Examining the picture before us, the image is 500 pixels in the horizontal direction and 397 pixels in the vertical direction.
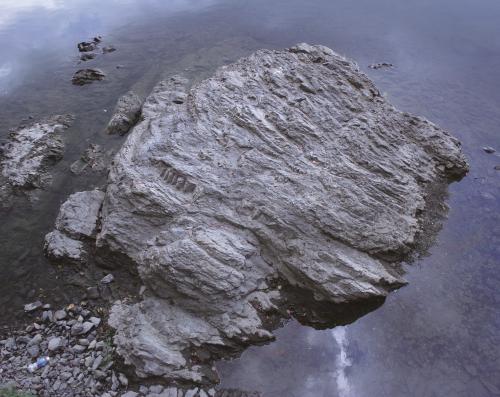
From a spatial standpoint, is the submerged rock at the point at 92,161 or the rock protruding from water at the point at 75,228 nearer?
the rock protruding from water at the point at 75,228

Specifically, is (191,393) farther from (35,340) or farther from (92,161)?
(92,161)

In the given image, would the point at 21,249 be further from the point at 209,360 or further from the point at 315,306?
the point at 315,306

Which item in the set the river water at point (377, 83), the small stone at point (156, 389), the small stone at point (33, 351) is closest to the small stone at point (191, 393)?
the small stone at point (156, 389)

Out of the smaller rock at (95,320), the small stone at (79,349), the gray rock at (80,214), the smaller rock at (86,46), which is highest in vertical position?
the smaller rock at (86,46)

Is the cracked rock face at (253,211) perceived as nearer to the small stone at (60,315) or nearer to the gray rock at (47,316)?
the small stone at (60,315)

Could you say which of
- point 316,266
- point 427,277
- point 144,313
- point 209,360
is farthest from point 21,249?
point 427,277

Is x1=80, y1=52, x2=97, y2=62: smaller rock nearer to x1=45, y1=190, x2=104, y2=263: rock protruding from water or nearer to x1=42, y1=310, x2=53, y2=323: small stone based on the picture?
x1=45, y1=190, x2=104, y2=263: rock protruding from water
